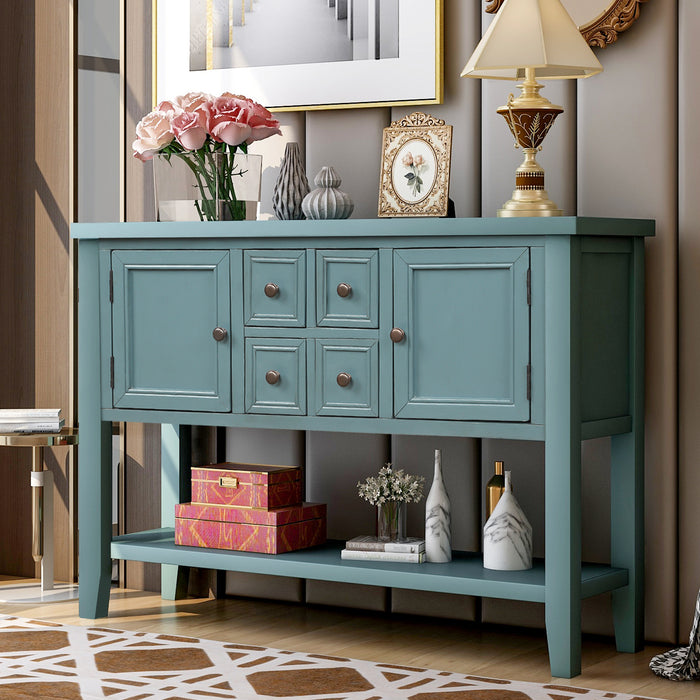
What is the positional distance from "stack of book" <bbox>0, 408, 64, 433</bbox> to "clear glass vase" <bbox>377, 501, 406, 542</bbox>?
107 centimetres

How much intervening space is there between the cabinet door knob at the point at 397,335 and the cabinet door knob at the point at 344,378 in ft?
0.45

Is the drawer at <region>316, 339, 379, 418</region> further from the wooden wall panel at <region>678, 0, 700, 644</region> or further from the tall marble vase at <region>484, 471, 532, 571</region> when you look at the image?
the wooden wall panel at <region>678, 0, 700, 644</region>

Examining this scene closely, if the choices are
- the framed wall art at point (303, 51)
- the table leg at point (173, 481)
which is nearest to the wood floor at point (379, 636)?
the table leg at point (173, 481)

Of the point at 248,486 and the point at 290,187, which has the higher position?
the point at 290,187

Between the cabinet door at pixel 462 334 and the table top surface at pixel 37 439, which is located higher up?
Answer: the cabinet door at pixel 462 334

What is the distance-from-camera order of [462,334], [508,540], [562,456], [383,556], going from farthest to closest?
1. [383,556]
2. [508,540]
3. [462,334]
4. [562,456]

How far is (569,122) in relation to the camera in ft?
10.3

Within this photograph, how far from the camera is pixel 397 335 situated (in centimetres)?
289

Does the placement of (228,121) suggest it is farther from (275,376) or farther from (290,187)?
(275,376)

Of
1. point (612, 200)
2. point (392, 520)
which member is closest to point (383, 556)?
point (392, 520)

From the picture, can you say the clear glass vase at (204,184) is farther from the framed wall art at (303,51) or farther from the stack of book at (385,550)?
the stack of book at (385,550)

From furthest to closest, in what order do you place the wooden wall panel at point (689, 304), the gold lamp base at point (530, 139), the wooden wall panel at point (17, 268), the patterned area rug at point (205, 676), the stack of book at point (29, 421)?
the wooden wall panel at point (17, 268) < the stack of book at point (29, 421) < the wooden wall panel at point (689, 304) < the gold lamp base at point (530, 139) < the patterned area rug at point (205, 676)

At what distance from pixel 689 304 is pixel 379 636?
42.7 inches

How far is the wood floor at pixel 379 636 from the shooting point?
2822 mm
